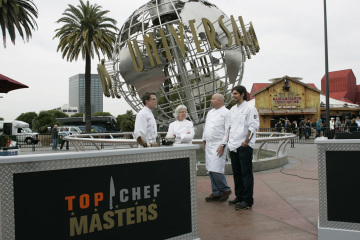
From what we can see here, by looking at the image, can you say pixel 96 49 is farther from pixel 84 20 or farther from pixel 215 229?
pixel 215 229

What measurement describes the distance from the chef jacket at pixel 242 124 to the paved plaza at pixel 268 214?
3.15 ft

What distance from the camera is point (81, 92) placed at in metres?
176

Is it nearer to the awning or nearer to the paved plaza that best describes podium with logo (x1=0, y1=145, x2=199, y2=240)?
the paved plaza

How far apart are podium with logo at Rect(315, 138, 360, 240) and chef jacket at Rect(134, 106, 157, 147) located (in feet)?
6.70

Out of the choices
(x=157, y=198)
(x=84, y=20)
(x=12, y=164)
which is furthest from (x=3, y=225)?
(x=84, y=20)

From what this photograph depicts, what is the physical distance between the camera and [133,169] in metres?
2.76

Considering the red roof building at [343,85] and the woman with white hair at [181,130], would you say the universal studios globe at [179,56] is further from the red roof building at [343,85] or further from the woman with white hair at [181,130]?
the red roof building at [343,85]

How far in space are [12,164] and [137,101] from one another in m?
6.71

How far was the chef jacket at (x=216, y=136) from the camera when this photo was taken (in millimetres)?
4754

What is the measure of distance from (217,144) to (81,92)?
595 ft

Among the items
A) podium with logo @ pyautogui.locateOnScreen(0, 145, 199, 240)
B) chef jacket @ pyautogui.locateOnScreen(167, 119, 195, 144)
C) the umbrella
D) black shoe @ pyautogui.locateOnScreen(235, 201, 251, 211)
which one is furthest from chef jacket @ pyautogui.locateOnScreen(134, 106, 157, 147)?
the umbrella

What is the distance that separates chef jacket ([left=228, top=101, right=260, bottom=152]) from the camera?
441 centimetres

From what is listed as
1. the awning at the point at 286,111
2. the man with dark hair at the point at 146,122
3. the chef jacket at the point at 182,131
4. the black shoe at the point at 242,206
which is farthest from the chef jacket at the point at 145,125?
the awning at the point at 286,111

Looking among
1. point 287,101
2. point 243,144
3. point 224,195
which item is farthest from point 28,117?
point 243,144
